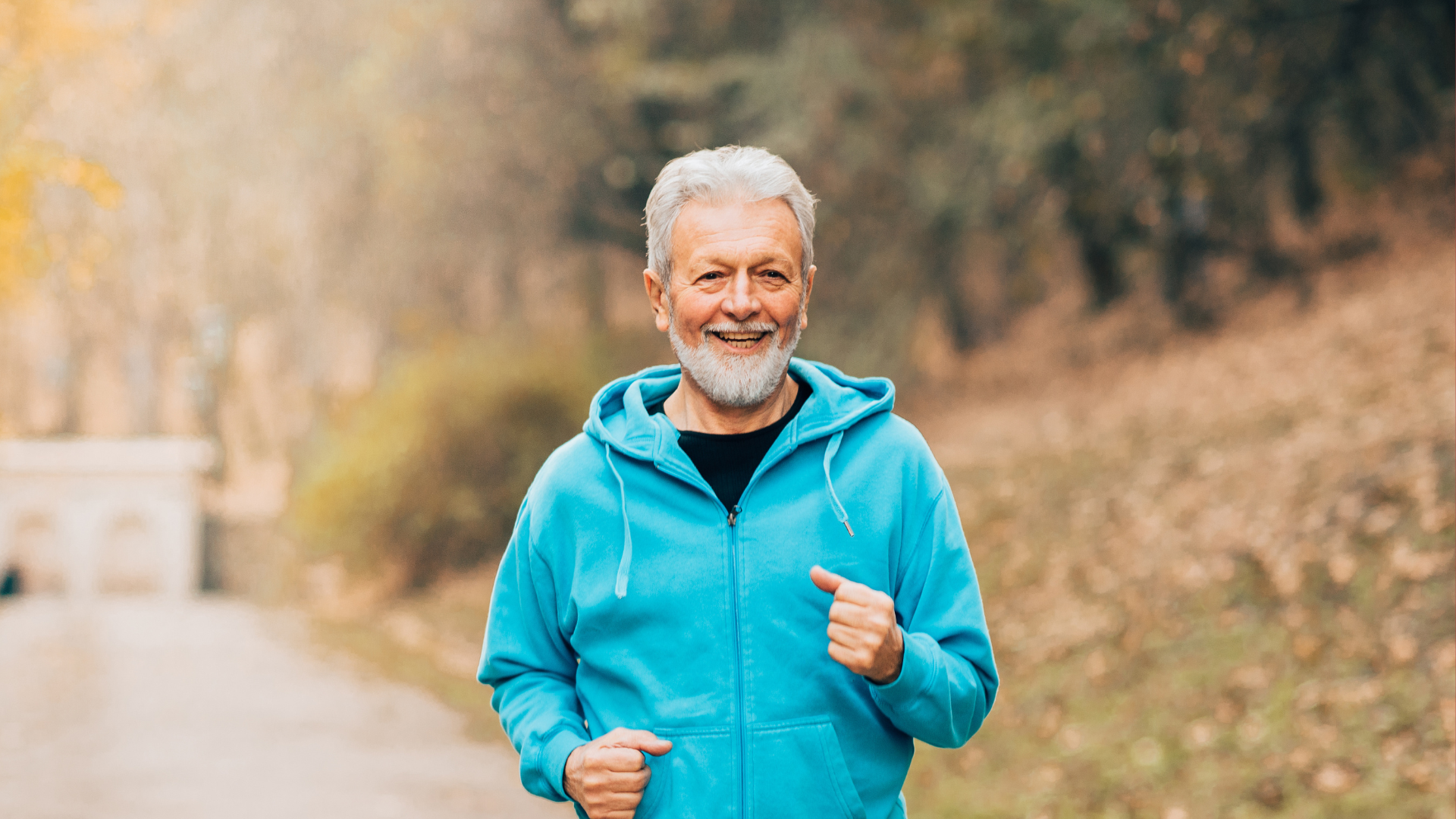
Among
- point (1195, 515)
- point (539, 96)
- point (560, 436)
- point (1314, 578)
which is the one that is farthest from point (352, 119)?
point (1314, 578)

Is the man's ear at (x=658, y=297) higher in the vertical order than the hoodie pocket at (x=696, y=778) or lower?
higher

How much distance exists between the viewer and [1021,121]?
13961 mm

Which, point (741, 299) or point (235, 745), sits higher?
point (741, 299)

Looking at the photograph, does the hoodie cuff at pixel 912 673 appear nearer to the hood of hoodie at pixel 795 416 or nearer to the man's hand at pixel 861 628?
the man's hand at pixel 861 628

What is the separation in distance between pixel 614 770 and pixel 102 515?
42.3m

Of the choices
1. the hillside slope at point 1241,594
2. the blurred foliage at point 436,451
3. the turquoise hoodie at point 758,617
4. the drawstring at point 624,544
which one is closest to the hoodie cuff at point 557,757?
the turquoise hoodie at point 758,617

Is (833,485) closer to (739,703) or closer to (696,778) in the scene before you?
(739,703)

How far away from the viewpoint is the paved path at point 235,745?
9367 mm

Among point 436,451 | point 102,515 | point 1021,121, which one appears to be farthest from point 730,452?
point 102,515

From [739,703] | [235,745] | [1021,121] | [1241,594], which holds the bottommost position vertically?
[235,745]

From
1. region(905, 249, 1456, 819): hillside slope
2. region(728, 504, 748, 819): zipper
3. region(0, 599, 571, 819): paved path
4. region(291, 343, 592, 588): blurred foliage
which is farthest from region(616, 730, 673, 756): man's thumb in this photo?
region(291, 343, 592, 588): blurred foliage

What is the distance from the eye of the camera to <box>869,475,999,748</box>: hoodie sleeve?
2086mm

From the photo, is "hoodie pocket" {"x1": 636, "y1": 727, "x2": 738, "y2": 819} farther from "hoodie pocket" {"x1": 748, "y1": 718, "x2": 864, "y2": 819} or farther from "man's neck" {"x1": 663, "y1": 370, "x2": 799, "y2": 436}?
"man's neck" {"x1": 663, "y1": 370, "x2": 799, "y2": 436}

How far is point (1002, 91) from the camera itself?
14828mm
